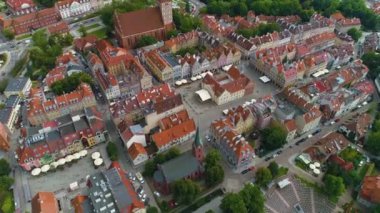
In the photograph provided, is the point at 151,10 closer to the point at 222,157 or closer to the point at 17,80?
the point at 17,80

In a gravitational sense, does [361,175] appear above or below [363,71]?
below

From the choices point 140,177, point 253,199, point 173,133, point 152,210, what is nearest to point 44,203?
point 140,177

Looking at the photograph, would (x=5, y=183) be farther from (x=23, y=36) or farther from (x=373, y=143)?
(x=373, y=143)

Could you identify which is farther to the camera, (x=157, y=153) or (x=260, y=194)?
(x=157, y=153)

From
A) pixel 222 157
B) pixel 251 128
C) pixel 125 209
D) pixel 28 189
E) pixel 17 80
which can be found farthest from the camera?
pixel 17 80

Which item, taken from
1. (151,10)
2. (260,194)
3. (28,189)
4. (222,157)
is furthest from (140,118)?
(151,10)
